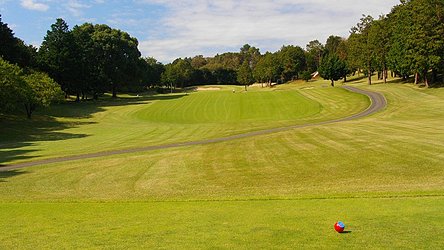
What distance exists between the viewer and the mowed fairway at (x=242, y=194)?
835 centimetres

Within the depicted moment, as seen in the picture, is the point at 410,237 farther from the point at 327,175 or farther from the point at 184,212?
the point at 327,175

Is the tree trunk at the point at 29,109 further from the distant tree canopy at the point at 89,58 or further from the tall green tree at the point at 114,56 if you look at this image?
the tall green tree at the point at 114,56

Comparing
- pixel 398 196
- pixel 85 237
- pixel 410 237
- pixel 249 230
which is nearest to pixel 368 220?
pixel 410 237

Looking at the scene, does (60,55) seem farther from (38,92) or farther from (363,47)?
(363,47)

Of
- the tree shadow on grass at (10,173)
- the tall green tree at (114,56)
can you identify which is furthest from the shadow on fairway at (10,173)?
the tall green tree at (114,56)

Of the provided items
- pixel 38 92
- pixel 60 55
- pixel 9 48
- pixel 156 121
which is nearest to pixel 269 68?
pixel 60 55

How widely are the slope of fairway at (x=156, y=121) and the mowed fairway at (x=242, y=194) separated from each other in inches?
40.6

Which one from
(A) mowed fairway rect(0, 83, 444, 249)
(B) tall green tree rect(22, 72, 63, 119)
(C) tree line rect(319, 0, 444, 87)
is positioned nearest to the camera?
(A) mowed fairway rect(0, 83, 444, 249)

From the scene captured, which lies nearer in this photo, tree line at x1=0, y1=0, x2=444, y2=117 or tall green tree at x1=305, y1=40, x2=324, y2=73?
tree line at x1=0, y1=0, x2=444, y2=117

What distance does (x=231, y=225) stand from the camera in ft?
30.8

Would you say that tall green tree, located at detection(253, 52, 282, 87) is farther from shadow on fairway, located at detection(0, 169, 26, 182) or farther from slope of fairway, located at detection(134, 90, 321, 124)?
shadow on fairway, located at detection(0, 169, 26, 182)

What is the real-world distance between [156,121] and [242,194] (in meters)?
49.4

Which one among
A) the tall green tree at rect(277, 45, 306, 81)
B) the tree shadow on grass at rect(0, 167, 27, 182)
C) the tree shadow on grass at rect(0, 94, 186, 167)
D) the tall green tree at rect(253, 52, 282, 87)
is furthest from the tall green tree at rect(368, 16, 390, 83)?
the tree shadow on grass at rect(0, 167, 27, 182)

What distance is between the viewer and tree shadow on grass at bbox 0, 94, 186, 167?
110ft
